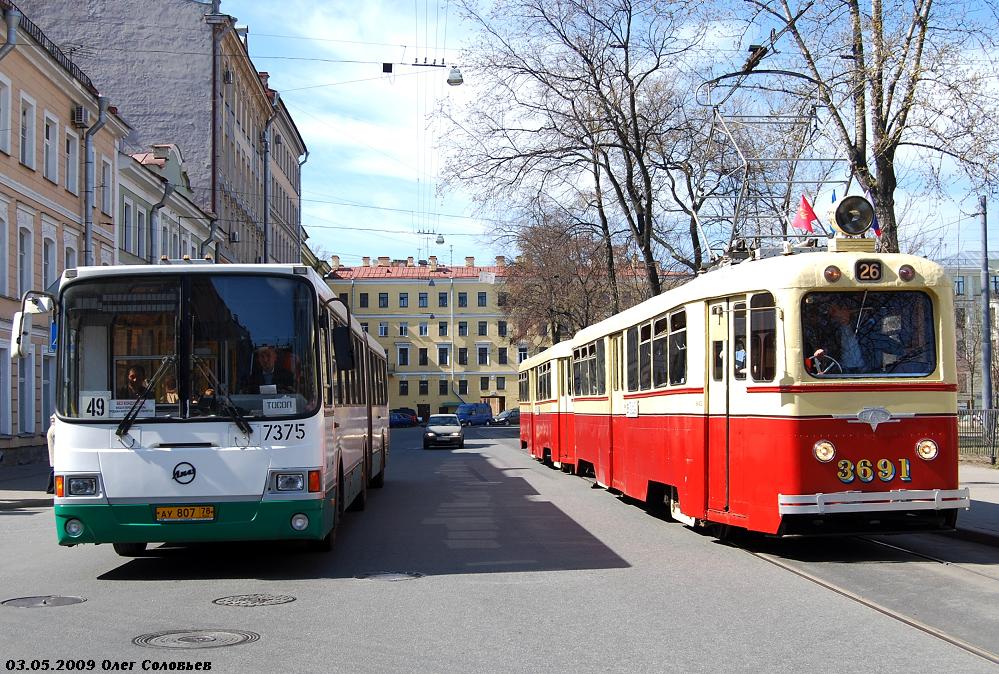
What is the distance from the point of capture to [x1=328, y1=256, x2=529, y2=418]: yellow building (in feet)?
333

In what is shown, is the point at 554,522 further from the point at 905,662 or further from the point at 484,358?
the point at 484,358

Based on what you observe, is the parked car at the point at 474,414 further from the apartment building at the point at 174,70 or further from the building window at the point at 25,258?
the building window at the point at 25,258

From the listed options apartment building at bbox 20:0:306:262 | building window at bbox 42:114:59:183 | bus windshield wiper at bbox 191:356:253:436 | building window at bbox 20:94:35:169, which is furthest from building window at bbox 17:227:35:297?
bus windshield wiper at bbox 191:356:253:436

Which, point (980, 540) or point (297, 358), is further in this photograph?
point (980, 540)

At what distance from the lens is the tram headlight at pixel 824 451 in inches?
411

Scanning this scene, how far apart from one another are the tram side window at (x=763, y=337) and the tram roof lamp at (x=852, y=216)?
1.26 meters

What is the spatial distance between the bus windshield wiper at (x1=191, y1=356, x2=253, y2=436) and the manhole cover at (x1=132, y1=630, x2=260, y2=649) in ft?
8.37

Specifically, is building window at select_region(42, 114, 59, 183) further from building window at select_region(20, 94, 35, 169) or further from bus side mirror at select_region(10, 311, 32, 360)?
bus side mirror at select_region(10, 311, 32, 360)

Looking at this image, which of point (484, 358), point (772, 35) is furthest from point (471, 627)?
point (484, 358)

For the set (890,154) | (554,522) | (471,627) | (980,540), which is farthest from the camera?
(890,154)

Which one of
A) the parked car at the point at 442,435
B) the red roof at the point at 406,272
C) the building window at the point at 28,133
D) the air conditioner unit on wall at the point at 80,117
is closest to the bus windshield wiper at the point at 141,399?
the building window at the point at 28,133

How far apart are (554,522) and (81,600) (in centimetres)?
710

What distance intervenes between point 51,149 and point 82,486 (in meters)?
24.5

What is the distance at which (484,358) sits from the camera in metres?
102
